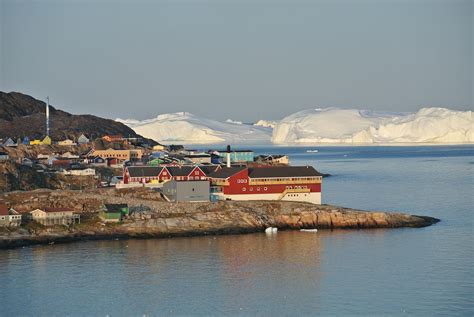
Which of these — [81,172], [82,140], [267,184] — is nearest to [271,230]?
[267,184]

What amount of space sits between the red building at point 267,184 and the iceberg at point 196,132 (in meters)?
128

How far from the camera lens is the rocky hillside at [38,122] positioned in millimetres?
59781

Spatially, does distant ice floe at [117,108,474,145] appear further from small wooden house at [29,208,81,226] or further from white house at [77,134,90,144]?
small wooden house at [29,208,81,226]

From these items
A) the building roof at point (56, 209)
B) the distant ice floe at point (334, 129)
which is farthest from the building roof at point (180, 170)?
the distant ice floe at point (334, 129)

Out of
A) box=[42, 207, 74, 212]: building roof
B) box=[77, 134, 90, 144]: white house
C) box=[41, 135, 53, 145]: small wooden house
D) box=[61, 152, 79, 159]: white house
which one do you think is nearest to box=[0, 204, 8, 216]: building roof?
box=[42, 207, 74, 212]: building roof

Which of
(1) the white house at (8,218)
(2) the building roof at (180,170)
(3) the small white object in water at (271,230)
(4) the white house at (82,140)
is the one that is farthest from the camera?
(4) the white house at (82,140)

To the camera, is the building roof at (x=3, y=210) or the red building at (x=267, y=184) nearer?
the building roof at (x=3, y=210)

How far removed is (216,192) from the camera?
115ft

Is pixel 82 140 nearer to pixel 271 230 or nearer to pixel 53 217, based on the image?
pixel 53 217

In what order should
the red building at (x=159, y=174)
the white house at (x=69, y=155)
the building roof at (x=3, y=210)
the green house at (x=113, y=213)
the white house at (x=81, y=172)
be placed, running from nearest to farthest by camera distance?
the building roof at (x=3, y=210)
the green house at (x=113, y=213)
the red building at (x=159, y=174)
the white house at (x=81, y=172)
the white house at (x=69, y=155)

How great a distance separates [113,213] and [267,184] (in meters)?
6.74

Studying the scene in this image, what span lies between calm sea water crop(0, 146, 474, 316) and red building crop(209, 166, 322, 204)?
387 cm

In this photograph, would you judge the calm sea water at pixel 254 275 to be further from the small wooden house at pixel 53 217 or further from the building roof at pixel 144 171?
the building roof at pixel 144 171

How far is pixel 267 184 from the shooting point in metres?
35.3
